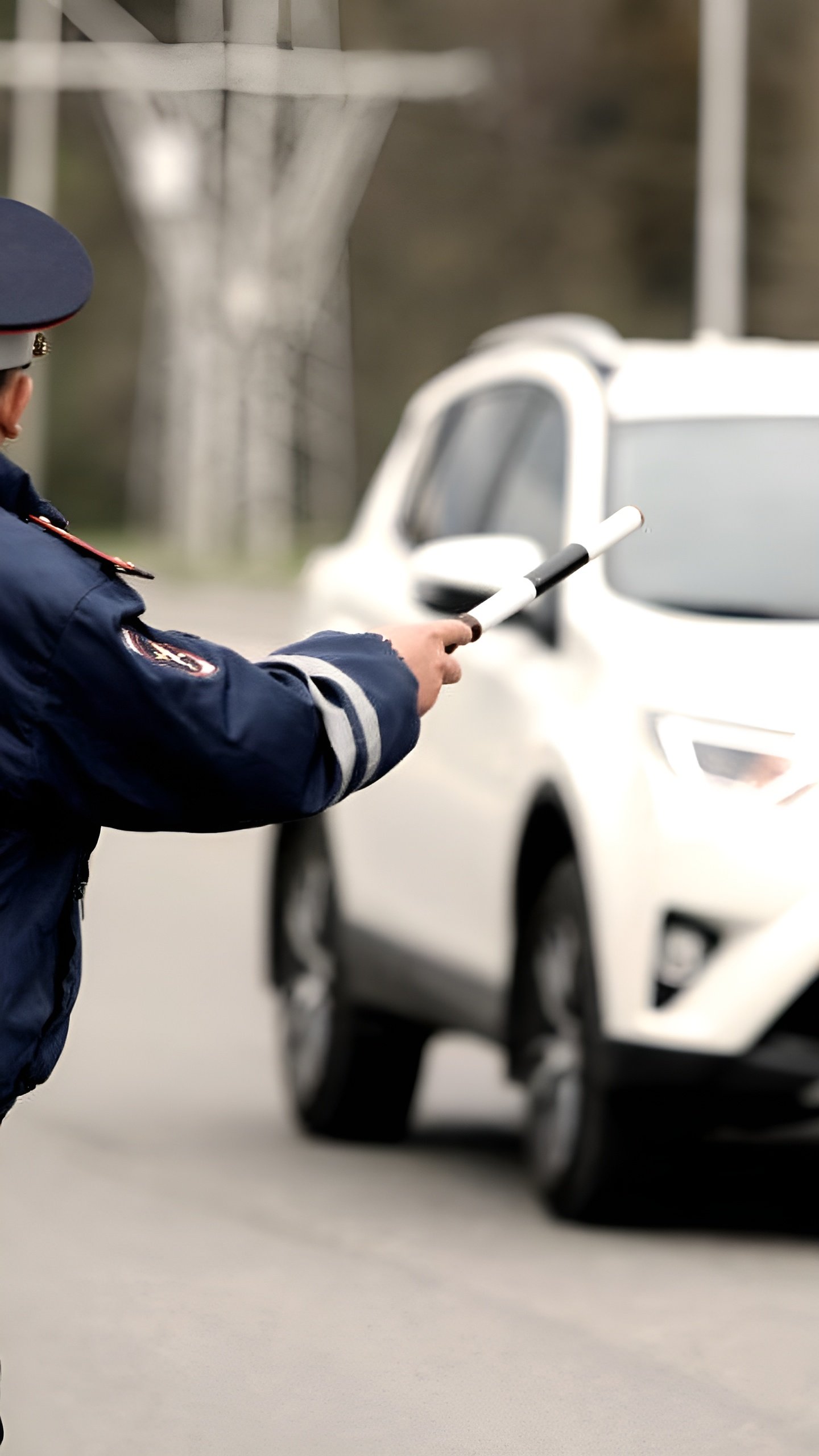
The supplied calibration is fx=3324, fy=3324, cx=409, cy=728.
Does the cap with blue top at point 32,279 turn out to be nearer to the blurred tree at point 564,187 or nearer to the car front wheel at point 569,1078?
the car front wheel at point 569,1078

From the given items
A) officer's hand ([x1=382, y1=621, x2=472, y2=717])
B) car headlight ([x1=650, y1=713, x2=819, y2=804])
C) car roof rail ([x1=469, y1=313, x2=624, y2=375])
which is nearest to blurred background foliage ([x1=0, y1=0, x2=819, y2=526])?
car roof rail ([x1=469, y1=313, x2=624, y2=375])

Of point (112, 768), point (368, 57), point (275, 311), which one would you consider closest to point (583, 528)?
point (112, 768)

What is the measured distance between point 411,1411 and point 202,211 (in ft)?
117

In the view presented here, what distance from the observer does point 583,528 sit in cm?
730

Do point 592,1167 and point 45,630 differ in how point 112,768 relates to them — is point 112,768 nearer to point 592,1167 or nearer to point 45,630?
point 45,630

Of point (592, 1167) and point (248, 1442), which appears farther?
point (592, 1167)

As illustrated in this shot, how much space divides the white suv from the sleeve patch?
294 cm

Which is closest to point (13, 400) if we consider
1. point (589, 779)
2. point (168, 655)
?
point (168, 655)

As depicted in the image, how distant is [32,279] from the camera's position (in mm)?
3643

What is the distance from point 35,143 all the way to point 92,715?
175 feet

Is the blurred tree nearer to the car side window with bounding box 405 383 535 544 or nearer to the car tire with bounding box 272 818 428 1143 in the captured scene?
the car side window with bounding box 405 383 535 544

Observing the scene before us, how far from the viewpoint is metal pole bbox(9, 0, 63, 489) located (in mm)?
45312

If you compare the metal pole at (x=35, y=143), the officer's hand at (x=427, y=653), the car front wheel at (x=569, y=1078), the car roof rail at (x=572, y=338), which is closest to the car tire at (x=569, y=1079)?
the car front wheel at (x=569, y=1078)

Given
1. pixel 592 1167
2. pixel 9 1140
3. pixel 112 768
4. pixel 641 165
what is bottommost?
pixel 641 165
